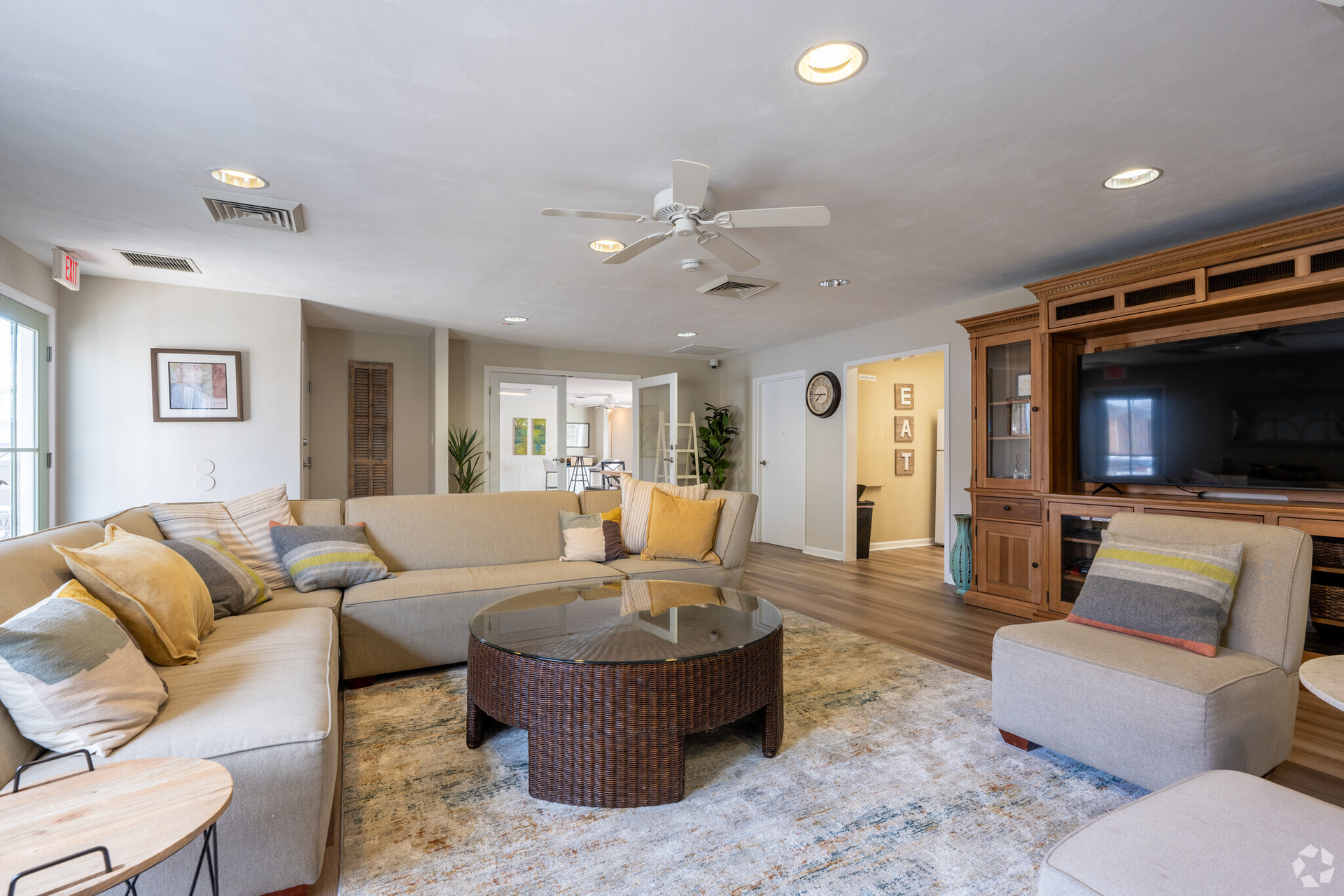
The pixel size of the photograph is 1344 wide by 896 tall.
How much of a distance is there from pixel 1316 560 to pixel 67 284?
6951 mm

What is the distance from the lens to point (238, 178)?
276cm

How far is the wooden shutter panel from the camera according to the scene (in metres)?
6.36

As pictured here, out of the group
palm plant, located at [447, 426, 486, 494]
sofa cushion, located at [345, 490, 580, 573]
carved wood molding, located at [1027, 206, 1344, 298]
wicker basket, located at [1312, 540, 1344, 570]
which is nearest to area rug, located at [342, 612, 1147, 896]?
sofa cushion, located at [345, 490, 580, 573]

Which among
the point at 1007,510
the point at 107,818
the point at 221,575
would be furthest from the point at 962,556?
the point at 107,818

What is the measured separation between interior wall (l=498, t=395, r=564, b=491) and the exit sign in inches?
145

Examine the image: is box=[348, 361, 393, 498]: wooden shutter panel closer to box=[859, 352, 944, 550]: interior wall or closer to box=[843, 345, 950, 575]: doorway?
box=[843, 345, 950, 575]: doorway

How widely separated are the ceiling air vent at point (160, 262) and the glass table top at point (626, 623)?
336 centimetres

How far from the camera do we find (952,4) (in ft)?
5.48

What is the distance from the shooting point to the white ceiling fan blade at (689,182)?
7.50ft

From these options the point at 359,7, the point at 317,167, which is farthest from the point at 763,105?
the point at 317,167

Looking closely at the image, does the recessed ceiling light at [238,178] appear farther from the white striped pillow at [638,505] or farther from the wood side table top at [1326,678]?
the wood side table top at [1326,678]

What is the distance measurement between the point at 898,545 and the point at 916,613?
3.12 m

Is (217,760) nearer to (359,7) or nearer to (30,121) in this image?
(359,7)

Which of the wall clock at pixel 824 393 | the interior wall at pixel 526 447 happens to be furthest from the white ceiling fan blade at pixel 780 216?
the interior wall at pixel 526 447
